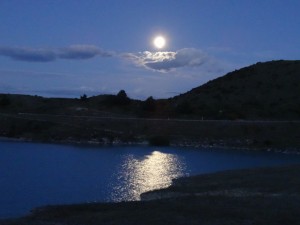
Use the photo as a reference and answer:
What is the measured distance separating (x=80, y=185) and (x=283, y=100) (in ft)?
301

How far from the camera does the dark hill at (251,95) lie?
411 feet

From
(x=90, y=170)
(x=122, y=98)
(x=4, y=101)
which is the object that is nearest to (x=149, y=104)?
(x=122, y=98)

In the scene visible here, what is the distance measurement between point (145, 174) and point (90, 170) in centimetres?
649

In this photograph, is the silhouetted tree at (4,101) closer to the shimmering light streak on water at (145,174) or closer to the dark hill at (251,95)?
the dark hill at (251,95)

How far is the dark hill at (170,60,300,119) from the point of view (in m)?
125

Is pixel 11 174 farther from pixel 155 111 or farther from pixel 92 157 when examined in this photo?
pixel 155 111

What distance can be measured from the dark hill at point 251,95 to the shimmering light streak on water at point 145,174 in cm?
4982

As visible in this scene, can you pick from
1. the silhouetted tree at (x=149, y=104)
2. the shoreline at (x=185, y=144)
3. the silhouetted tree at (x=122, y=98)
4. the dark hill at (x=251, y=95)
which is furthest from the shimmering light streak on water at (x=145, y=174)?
the silhouetted tree at (x=122, y=98)

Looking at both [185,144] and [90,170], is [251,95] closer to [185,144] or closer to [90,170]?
[185,144]

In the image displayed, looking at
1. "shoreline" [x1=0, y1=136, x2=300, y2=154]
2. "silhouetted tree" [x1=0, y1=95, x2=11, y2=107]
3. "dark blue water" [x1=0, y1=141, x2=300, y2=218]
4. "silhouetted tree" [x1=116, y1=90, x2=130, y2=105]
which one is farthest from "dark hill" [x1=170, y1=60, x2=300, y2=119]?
"silhouetted tree" [x1=0, y1=95, x2=11, y2=107]

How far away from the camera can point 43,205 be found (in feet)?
121

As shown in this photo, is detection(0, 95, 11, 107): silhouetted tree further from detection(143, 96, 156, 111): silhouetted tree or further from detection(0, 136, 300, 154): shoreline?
detection(0, 136, 300, 154): shoreline

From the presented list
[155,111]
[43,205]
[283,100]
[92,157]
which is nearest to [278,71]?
[283,100]

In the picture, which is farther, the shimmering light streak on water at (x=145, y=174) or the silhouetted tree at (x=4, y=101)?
the silhouetted tree at (x=4, y=101)
